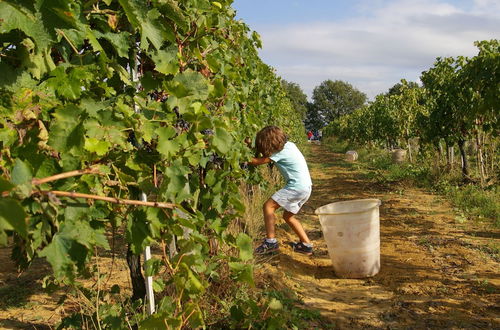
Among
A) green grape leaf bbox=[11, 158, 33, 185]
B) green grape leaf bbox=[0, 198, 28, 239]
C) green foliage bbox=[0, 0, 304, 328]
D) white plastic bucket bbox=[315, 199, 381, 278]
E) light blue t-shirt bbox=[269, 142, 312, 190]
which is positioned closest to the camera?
green grape leaf bbox=[0, 198, 28, 239]

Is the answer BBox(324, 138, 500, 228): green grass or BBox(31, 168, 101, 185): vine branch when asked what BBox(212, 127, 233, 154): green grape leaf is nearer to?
BBox(31, 168, 101, 185): vine branch

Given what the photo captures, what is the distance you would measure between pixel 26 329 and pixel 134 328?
3.10 feet

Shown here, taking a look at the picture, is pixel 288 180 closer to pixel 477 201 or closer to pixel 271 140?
pixel 271 140

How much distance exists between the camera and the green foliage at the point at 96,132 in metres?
1.13

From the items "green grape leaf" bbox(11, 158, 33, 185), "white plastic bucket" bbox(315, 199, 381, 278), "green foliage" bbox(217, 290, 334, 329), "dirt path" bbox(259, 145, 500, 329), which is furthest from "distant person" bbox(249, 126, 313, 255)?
"green grape leaf" bbox(11, 158, 33, 185)

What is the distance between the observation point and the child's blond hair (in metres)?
4.51

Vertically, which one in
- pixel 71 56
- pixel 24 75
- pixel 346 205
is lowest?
pixel 346 205

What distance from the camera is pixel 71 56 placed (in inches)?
67.6

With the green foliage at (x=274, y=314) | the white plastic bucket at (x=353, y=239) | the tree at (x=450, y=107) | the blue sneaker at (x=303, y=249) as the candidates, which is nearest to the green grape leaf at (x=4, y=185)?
the green foliage at (x=274, y=314)

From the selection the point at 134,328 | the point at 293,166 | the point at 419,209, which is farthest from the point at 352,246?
the point at 419,209

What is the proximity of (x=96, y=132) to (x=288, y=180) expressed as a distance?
11.1ft

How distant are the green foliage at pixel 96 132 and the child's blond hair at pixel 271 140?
6.76 feet

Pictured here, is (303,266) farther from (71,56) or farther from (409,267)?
(71,56)

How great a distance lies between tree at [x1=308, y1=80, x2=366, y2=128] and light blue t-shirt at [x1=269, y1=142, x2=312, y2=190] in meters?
77.2
